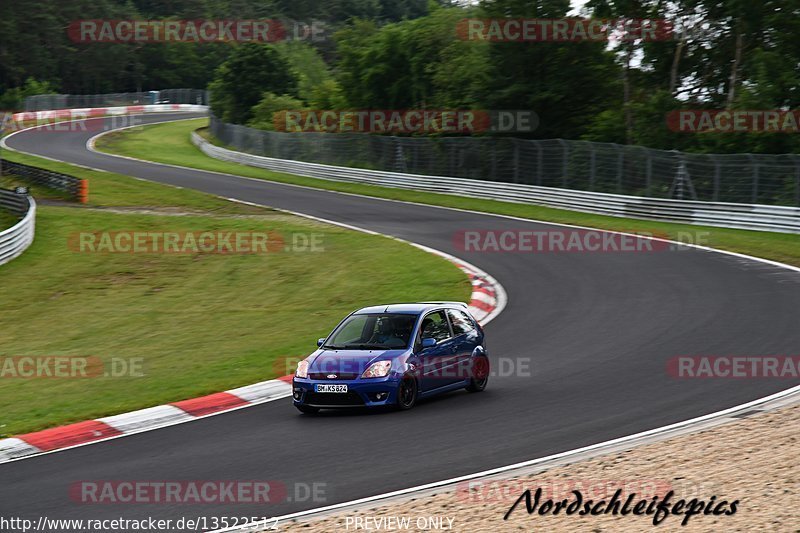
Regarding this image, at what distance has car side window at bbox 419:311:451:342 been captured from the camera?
13203mm

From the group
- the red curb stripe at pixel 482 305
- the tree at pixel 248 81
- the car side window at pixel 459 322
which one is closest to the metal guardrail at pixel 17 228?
the red curb stripe at pixel 482 305

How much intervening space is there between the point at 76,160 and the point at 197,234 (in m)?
27.8

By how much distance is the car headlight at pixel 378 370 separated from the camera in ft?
40.1

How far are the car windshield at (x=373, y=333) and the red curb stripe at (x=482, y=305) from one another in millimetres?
6493

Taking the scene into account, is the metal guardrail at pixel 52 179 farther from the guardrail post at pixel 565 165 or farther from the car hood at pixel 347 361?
the car hood at pixel 347 361

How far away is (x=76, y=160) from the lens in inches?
2248

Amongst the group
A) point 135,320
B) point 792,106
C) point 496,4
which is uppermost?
point 496,4

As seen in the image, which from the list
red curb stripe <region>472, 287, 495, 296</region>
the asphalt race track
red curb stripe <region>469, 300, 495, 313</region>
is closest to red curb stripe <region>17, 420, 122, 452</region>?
the asphalt race track

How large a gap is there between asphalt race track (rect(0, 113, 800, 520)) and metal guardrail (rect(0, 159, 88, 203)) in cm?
2427

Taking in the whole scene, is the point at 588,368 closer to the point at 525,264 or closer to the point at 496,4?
the point at 525,264

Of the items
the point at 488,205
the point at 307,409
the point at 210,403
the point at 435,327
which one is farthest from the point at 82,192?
the point at 307,409

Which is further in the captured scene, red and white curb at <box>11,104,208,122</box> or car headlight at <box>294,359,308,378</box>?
red and white curb at <box>11,104,208,122</box>

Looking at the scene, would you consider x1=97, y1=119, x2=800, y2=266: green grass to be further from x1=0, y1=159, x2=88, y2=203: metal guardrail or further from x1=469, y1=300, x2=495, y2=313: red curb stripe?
x1=0, y1=159, x2=88, y2=203: metal guardrail

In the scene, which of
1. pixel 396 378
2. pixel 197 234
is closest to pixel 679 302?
pixel 396 378
